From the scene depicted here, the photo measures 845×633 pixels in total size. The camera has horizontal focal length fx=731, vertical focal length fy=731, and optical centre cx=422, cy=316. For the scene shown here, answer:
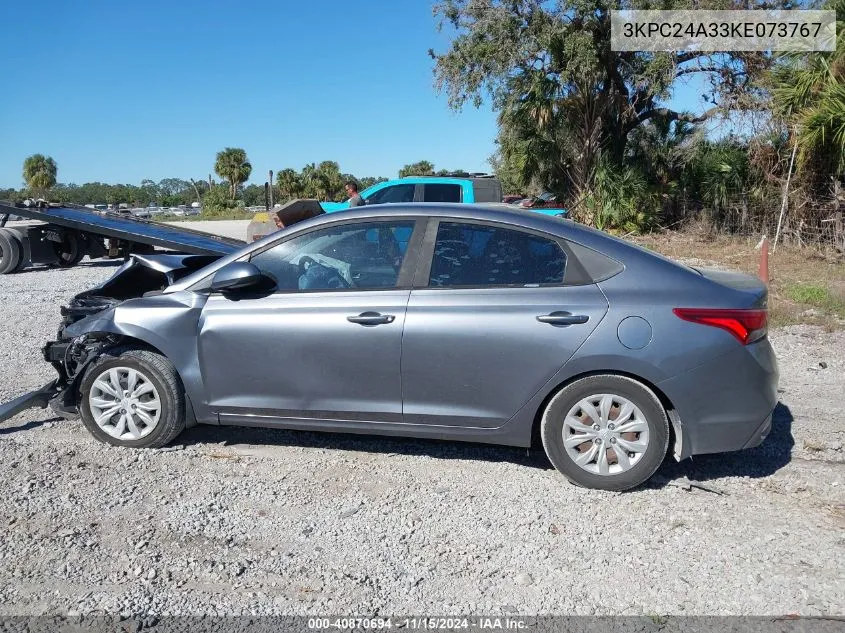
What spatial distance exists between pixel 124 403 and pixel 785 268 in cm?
1223

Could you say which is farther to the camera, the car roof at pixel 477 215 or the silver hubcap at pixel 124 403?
the silver hubcap at pixel 124 403

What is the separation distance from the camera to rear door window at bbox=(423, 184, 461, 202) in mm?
13509

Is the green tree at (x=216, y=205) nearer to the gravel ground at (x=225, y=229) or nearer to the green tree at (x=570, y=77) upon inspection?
the gravel ground at (x=225, y=229)

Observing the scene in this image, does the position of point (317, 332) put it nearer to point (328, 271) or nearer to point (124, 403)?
point (328, 271)

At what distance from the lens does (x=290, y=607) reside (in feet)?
10.0

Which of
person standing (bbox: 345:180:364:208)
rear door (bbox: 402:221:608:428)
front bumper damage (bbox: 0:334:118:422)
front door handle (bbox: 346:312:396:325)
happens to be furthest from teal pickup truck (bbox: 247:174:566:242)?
front door handle (bbox: 346:312:396:325)

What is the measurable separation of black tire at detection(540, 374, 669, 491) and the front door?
→ 91 cm

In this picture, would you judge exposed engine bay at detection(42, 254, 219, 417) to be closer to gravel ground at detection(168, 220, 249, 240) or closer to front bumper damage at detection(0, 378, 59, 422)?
front bumper damage at detection(0, 378, 59, 422)

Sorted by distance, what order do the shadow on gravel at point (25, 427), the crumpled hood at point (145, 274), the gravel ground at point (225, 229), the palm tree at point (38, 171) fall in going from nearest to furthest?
the shadow on gravel at point (25, 427) < the crumpled hood at point (145, 274) < the gravel ground at point (225, 229) < the palm tree at point (38, 171)

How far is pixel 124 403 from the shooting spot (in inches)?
185

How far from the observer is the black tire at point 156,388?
4.59m

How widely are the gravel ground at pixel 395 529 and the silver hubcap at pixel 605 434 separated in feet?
0.66

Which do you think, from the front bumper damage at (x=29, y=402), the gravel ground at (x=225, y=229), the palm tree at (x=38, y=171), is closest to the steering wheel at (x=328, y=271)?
the front bumper damage at (x=29, y=402)

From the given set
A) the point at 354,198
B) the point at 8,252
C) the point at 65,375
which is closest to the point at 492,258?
the point at 65,375
